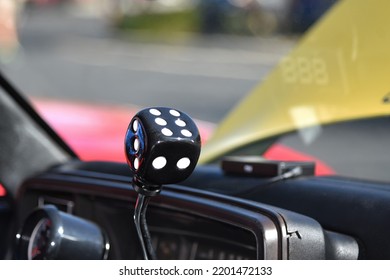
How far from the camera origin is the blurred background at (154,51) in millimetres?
13301

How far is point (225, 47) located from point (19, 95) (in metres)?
19.1

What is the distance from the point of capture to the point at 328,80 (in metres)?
2.29

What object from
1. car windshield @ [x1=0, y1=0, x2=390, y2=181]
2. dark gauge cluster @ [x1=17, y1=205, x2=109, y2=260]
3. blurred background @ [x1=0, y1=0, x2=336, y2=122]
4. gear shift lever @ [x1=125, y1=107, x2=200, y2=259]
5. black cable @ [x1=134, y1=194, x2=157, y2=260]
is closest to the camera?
gear shift lever @ [x1=125, y1=107, x2=200, y2=259]

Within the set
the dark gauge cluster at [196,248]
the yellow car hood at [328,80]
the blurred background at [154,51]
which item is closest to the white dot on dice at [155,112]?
the dark gauge cluster at [196,248]

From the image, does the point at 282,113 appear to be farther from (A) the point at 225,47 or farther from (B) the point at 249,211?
(A) the point at 225,47

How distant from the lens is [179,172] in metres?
1.62

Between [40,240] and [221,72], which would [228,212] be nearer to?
[40,240]

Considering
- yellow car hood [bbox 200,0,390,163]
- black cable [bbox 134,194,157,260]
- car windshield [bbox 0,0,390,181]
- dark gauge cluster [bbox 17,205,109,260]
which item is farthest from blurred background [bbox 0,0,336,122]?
black cable [bbox 134,194,157,260]

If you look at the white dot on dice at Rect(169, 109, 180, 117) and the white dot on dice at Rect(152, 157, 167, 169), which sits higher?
the white dot on dice at Rect(169, 109, 180, 117)

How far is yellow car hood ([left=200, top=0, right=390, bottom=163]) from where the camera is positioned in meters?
2.17

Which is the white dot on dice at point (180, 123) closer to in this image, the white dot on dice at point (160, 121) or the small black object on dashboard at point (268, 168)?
the white dot on dice at point (160, 121)

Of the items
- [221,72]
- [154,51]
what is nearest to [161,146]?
[221,72]

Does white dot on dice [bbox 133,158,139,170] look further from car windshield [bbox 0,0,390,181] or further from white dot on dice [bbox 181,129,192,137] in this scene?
car windshield [bbox 0,0,390,181]

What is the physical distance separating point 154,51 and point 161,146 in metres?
19.0
